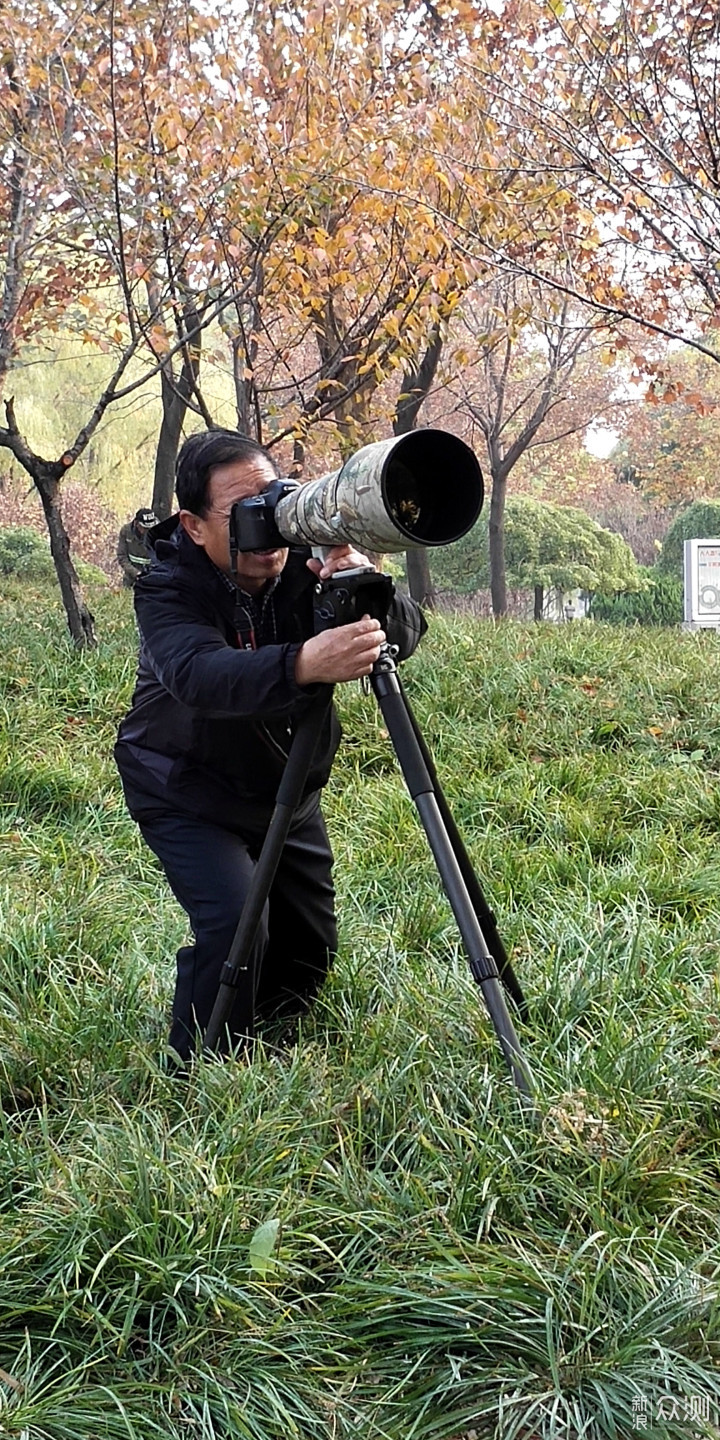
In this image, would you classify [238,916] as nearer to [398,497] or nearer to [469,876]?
[469,876]

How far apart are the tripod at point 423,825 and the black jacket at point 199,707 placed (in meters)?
0.16

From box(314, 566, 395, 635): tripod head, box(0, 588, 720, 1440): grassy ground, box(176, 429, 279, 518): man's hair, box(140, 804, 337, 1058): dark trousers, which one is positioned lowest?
box(0, 588, 720, 1440): grassy ground

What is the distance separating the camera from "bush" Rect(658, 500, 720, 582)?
909 inches

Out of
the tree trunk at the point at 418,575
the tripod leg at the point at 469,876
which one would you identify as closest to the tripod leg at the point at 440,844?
the tripod leg at the point at 469,876

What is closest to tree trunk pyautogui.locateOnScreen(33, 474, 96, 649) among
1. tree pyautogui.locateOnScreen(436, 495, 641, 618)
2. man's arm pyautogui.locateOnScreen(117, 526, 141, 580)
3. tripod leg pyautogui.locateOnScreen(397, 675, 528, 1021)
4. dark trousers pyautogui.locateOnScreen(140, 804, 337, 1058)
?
man's arm pyautogui.locateOnScreen(117, 526, 141, 580)

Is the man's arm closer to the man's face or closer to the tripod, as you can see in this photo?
the man's face

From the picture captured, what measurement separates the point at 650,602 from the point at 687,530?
8.43 ft

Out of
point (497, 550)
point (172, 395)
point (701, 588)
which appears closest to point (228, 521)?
point (701, 588)

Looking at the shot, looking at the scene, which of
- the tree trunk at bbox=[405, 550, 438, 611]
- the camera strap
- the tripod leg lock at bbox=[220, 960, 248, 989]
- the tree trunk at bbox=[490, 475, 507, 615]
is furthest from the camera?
the tree trunk at bbox=[490, 475, 507, 615]

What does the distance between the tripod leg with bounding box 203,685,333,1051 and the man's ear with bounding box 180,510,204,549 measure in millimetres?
578

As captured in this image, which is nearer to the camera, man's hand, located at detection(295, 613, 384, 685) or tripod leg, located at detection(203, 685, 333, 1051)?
man's hand, located at detection(295, 613, 384, 685)

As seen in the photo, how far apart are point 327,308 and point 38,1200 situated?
702cm

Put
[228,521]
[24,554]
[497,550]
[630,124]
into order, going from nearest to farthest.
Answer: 1. [228,521]
2. [630,124]
3. [497,550]
4. [24,554]

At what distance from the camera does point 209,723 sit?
8.41 ft
